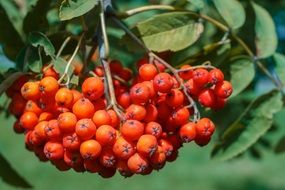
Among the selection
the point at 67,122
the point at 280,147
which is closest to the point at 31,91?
the point at 67,122

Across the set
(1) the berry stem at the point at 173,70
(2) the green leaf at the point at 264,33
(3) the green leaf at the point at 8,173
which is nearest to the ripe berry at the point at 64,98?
(1) the berry stem at the point at 173,70

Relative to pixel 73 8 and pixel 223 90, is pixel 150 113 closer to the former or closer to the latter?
pixel 223 90

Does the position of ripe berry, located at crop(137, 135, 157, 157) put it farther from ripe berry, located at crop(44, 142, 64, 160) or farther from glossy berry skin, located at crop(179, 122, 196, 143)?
ripe berry, located at crop(44, 142, 64, 160)

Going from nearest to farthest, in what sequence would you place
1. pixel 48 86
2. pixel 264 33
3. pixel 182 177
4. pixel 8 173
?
pixel 48 86 → pixel 8 173 → pixel 264 33 → pixel 182 177

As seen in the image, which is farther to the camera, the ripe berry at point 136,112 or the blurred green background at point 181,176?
the blurred green background at point 181,176

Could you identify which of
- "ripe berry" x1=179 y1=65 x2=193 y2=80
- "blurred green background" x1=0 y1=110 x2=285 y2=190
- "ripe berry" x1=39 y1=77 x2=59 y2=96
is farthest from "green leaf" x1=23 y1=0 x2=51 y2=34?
"blurred green background" x1=0 y1=110 x2=285 y2=190

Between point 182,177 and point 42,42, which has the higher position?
point 42,42

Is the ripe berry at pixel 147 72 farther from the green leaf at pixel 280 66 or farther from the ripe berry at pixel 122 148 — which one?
the green leaf at pixel 280 66

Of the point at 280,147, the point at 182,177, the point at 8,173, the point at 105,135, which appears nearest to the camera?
the point at 105,135
